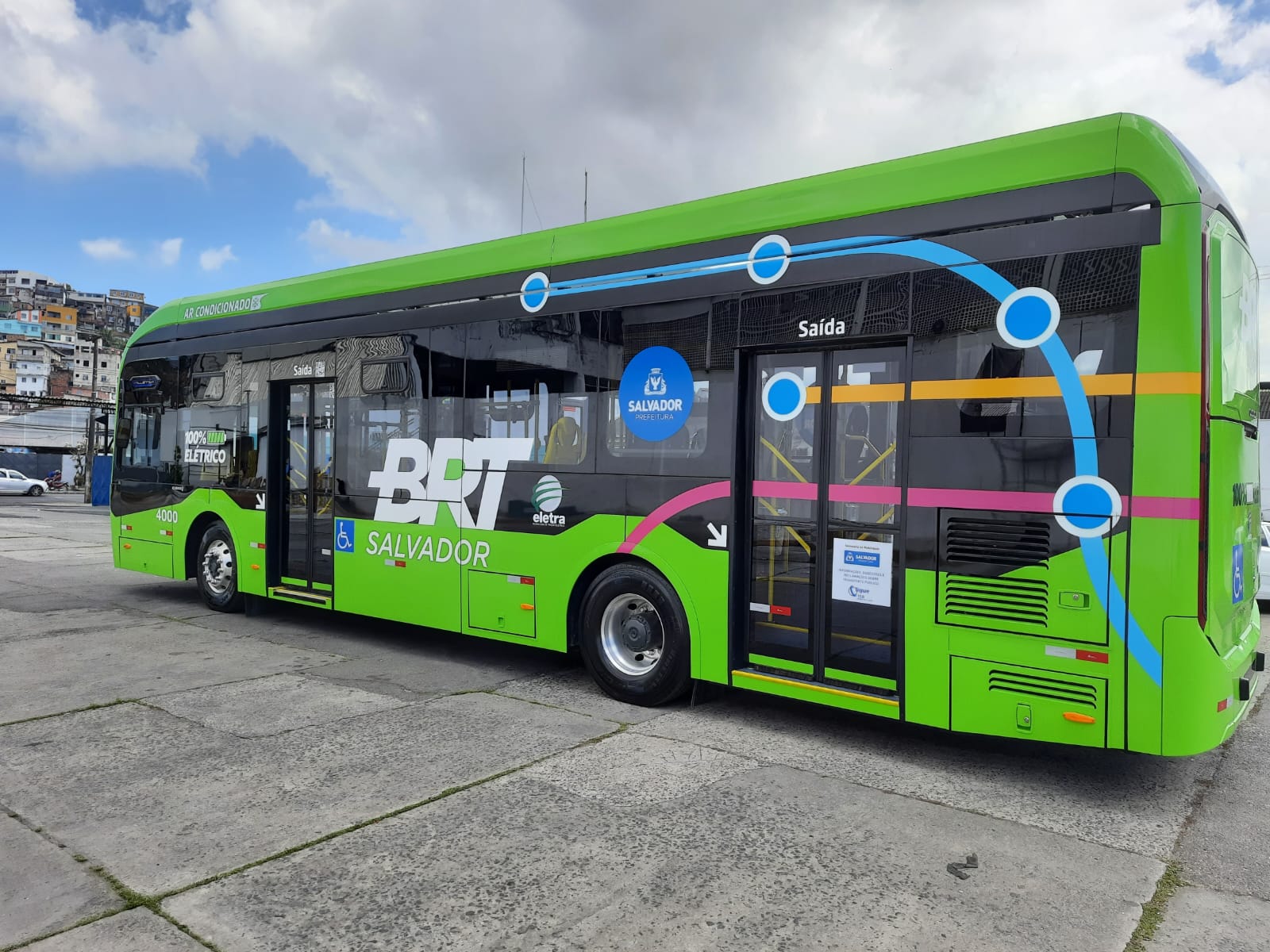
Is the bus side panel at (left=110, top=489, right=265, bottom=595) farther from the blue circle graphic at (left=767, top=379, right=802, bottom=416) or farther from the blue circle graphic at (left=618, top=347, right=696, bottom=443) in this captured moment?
the blue circle graphic at (left=767, top=379, right=802, bottom=416)

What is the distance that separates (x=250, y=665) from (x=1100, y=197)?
22.9ft

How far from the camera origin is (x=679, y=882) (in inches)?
144

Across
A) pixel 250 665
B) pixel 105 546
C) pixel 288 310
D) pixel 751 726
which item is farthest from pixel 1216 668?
pixel 105 546

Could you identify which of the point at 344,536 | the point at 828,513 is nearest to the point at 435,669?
the point at 344,536

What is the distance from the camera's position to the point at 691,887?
361 centimetres

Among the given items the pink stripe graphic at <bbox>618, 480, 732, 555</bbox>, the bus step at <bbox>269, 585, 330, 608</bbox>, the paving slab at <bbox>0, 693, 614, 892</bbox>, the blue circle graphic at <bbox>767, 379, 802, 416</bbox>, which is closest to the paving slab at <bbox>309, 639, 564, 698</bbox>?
the paving slab at <bbox>0, 693, 614, 892</bbox>

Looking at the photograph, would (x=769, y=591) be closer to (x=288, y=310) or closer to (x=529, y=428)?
(x=529, y=428)

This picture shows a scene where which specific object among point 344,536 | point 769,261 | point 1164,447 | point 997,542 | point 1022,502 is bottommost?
point 344,536

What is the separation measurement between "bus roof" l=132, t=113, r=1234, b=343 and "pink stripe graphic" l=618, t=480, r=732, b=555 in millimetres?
1660

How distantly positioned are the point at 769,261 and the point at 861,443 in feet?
4.31

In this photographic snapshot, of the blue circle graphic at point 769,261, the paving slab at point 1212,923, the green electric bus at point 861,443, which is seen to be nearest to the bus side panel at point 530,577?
the green electric bus at point 861,443

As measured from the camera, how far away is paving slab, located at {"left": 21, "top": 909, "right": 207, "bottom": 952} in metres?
3.13

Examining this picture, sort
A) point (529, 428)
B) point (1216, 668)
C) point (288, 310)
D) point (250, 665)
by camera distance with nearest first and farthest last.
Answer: point (1216, 668) → point (529, 428) → point (250, 665) → point (288, 310)

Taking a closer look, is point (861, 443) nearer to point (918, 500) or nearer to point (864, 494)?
point (864, 494)
